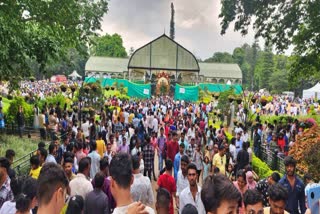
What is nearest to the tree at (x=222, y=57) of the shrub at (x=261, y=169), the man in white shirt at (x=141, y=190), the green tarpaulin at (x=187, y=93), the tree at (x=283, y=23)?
the green tarpaulin at (x=187, y=93)

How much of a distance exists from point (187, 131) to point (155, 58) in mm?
41339

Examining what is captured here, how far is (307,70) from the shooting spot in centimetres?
1711

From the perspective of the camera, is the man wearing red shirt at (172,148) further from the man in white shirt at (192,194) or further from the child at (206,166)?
the man in white shirt at (192,194)

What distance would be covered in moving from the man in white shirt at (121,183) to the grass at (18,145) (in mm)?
10700

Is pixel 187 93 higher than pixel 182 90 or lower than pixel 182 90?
lower

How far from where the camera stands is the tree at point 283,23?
15.5 meters

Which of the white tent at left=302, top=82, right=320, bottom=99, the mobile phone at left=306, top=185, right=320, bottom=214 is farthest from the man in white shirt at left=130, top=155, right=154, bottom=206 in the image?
the white tent at left=302, top=82, right=320, bottom=99

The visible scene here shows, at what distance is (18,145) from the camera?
1441 cm

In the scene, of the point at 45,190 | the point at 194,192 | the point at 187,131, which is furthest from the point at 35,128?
the point at 45,190

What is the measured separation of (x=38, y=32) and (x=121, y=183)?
9.33 m

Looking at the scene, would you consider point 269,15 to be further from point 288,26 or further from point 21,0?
point 21,0

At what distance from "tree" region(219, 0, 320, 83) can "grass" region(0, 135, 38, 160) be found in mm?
8393

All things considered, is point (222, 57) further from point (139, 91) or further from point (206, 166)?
point (206, 166)

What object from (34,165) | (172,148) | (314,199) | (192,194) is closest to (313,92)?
(172,148)
